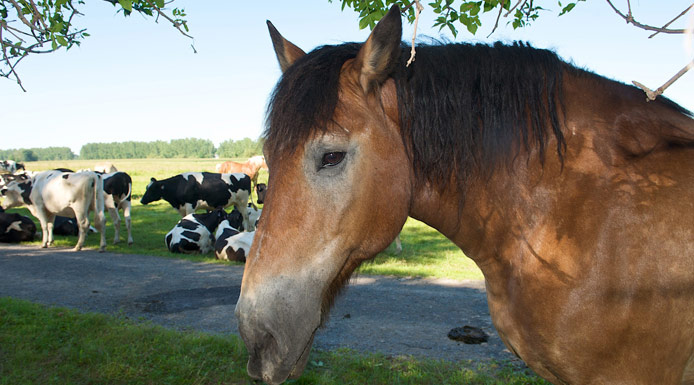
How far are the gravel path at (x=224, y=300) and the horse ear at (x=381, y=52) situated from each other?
2726mm

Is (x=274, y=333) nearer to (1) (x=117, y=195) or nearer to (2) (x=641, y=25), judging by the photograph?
(2) (x=641, y=25)

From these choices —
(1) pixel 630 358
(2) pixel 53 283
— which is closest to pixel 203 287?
(2) pixel 53 283

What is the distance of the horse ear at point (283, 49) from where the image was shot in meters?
2.35

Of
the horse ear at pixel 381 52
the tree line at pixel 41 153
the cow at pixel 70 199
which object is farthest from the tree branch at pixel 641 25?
the tree line at pixel 41 153

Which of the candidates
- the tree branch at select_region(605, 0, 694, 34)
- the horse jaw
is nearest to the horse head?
the horse jaw

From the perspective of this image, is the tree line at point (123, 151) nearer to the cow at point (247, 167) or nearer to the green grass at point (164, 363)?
the cow at point (247, 167)

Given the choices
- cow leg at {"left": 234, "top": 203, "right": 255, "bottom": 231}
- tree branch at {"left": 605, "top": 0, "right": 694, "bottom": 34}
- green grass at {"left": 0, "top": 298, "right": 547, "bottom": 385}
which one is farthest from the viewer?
cow leg at {"left": 234, "top": 203, "right": 255, "bottom": 231}

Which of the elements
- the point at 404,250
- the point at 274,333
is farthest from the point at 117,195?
the point at 274,333

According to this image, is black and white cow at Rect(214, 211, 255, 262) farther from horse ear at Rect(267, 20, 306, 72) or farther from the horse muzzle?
the horse muzzle

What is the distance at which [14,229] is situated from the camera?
13.3 meters

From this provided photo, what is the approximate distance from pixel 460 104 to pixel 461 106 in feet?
0.03

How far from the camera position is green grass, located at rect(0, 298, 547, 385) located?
13.4ft

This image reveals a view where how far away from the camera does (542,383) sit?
4.07m

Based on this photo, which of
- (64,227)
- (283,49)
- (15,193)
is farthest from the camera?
(15,193)
